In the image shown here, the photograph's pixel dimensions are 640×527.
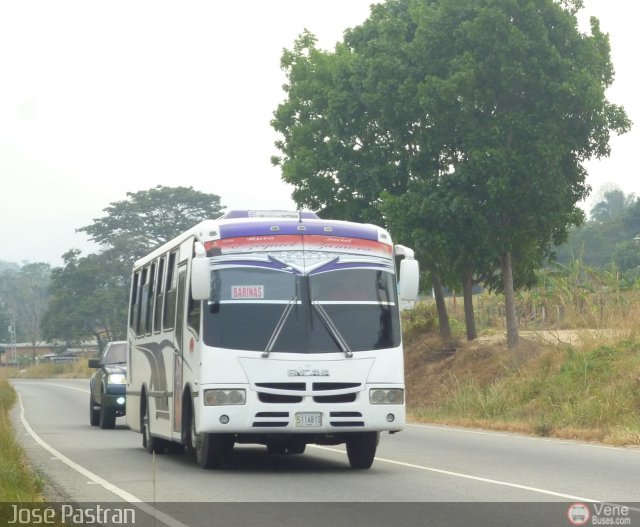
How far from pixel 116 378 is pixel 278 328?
13028mm

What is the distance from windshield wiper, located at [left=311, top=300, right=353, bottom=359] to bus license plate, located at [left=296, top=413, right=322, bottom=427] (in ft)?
2.73

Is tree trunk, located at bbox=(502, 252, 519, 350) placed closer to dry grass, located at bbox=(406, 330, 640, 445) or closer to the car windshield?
dry grass, located at bbox=(406, 330, 640, 445)

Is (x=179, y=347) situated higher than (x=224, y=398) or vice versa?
(x=179, y=347)

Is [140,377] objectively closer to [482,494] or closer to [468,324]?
[482,494]

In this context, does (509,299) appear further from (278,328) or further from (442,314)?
(278,328)

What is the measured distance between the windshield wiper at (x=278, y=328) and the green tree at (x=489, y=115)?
44.4ft

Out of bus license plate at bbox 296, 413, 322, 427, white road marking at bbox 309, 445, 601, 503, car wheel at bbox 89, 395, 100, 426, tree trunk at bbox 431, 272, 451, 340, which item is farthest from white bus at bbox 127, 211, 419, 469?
tree trunk at bbox 431, 272, 451, 340

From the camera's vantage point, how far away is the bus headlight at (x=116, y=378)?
27.2 meters

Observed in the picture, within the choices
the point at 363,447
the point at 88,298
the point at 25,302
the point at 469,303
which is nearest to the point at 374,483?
the point at 363,447

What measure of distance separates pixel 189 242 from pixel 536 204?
14.3 metres

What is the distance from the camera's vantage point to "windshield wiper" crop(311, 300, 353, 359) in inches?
589

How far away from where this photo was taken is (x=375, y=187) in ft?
105

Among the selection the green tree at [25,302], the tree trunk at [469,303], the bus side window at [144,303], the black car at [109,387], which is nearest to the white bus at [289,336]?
the bus side window at [144,303]

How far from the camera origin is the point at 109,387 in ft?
88.5
